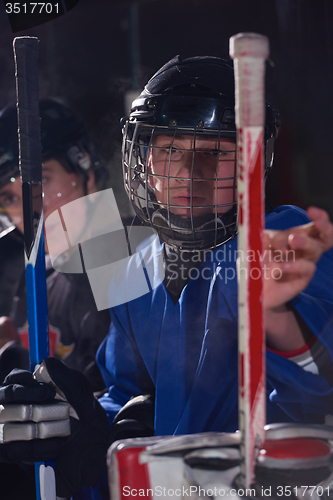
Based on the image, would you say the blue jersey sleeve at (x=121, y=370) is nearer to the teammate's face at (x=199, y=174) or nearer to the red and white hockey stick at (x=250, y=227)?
the teammate's face at (x=199, y=174)

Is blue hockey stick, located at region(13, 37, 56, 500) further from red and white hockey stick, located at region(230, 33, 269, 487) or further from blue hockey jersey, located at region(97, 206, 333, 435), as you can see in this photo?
red and white hockey stick, located at region(230, 33, 269, 487)

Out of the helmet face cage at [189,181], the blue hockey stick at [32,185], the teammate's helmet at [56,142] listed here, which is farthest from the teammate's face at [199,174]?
the teammate's helmet at [56,142]

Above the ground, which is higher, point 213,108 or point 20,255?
point 213,108

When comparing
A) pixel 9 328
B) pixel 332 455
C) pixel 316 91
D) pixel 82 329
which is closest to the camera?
A: pixel 332 455

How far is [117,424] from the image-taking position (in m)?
1.08

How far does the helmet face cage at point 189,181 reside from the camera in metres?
0.95

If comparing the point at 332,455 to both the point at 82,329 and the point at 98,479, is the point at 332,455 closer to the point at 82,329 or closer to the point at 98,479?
the point at 98,479

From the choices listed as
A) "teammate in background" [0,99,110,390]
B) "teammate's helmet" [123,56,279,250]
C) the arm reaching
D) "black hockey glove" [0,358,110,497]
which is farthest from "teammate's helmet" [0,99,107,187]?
the arm reaching

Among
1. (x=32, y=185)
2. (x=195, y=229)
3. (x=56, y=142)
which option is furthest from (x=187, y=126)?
(x=56, y=142)

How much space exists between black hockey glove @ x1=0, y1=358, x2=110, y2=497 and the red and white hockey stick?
1.59ft

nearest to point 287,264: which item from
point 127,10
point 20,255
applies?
point 127,10

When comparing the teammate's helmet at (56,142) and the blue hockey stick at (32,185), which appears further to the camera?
the teammate's helmet at (56,142)

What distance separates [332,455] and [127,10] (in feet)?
3.05

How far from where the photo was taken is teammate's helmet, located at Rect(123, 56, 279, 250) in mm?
933
